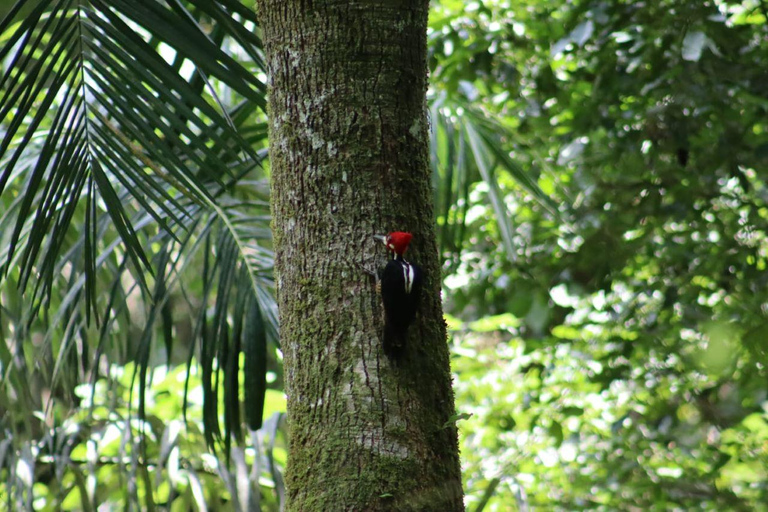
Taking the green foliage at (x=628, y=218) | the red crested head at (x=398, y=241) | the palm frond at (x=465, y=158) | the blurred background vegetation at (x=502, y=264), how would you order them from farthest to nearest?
the green foliage at (x=628, y=218) → the palm frond at (x=465, y=158) → the blurred background vegetation at (x=502, y=264) → the red crested head at (x=398, y=241)

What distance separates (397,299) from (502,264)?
3249 millimetres

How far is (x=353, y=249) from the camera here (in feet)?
5.65

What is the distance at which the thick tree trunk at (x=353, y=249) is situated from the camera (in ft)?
5.18

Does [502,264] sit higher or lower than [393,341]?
higher

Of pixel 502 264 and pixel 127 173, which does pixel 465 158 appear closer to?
pixel 502 264

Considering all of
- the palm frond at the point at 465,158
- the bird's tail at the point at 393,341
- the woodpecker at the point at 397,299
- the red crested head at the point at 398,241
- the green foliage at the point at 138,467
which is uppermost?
the palm frond at the point at 465,158

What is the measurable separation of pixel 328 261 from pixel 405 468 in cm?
46

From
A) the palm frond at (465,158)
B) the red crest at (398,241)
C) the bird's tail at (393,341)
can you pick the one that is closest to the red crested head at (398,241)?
the red crest at (398,241)

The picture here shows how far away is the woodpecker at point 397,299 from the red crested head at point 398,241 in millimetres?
12

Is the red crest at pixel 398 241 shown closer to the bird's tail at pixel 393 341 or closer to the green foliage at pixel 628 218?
the bird's tail at pixel 393 341

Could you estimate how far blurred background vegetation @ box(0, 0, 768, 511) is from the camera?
2.99 m

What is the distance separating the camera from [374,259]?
5.55ft

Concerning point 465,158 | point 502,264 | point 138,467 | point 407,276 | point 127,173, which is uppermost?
point 465,158

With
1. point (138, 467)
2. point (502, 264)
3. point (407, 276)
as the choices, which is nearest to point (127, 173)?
point (407, 276)
